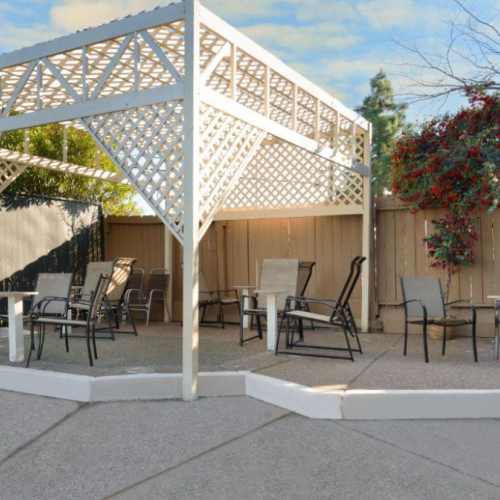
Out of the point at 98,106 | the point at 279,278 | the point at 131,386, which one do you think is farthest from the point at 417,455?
the point at 279,278

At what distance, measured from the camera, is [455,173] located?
6254 mm

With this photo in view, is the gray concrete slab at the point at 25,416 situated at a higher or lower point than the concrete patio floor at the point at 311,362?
lower

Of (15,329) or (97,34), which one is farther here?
(15,329)

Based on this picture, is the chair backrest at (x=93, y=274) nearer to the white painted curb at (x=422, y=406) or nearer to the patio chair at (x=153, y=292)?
the patio chair at (x=153, y=292)

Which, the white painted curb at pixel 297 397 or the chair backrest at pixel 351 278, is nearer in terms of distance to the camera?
the white painted curb at pixel 297 397

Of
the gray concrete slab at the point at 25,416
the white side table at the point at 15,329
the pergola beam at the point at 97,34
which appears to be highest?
the pergola beam at the point at 97,34

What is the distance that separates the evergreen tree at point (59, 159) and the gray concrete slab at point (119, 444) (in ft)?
21.8

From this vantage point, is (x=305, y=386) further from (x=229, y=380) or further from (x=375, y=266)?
(x=375, y=266)

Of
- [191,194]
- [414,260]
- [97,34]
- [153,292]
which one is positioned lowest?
[153,292]

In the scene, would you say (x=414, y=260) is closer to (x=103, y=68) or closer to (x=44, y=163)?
(x=103, y=68)

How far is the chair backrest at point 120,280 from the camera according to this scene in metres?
6.93

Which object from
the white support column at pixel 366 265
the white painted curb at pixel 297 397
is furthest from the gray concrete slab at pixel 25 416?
the white support column at pixel 366 265

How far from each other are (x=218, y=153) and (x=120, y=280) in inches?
134

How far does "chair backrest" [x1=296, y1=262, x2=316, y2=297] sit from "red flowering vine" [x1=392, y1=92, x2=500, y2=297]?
4.71ft
